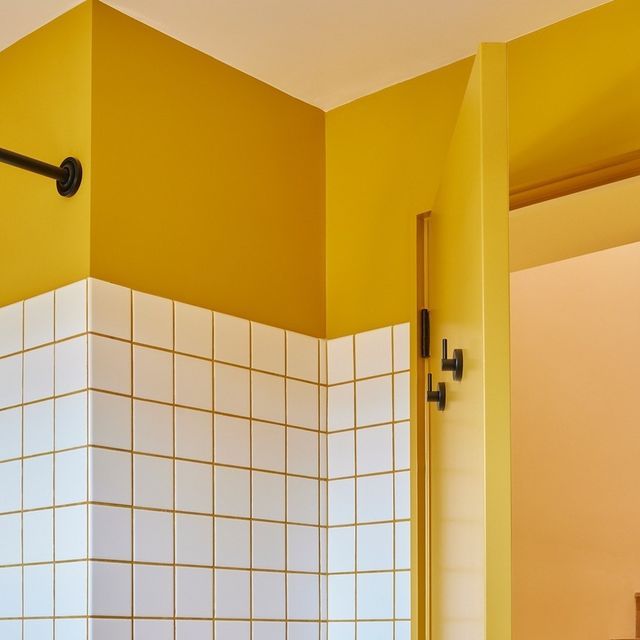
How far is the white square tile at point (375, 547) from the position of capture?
7.72ft

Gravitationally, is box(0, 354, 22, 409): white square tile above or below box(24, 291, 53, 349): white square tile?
below

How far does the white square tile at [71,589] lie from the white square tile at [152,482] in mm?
165

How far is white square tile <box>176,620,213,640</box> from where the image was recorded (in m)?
2.12

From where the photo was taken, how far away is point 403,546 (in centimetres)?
233

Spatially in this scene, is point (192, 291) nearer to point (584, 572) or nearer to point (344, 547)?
point (344, 547)

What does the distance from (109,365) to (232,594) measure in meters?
0.54

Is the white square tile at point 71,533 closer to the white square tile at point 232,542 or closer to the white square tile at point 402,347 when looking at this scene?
the white square tile at point 232,542

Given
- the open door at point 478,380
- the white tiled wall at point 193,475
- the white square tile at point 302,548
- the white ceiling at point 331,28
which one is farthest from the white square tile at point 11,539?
the white ceiling at point 331,28

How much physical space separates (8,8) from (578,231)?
1.37m

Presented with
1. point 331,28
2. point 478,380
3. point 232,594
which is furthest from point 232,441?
point 331,28

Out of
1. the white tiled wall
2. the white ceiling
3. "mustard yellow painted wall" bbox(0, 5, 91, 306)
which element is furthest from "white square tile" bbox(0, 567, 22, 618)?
the white ceiling

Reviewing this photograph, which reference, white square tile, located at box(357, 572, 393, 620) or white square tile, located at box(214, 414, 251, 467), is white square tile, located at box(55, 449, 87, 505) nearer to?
white square tile, located at box(214, 414, 251, 467)

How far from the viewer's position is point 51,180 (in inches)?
87.9

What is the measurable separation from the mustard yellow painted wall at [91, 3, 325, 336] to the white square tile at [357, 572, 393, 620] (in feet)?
1.90
